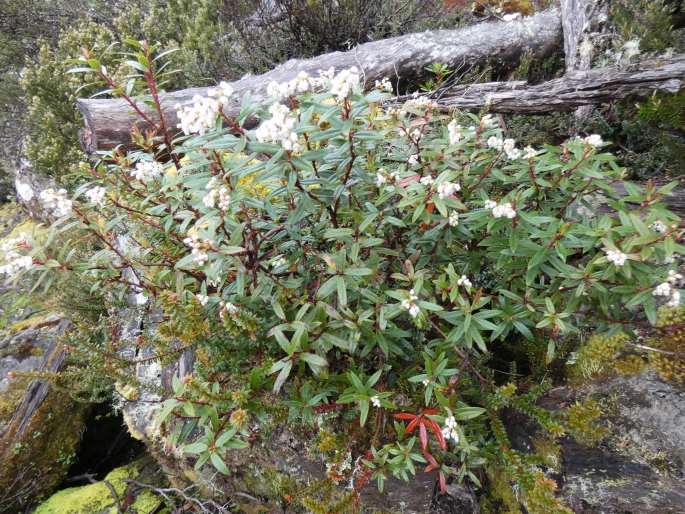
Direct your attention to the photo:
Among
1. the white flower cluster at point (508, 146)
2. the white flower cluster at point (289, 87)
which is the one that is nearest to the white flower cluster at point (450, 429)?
the white flower cluster at point (508, 146)

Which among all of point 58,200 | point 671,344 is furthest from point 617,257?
point 58,200

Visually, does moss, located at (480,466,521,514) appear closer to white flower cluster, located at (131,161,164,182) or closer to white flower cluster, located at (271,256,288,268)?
white flower cluster, located at (271,256,288,268)

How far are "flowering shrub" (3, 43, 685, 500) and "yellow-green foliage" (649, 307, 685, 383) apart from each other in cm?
27

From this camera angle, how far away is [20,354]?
4004mm

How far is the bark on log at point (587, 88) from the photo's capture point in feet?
8.50

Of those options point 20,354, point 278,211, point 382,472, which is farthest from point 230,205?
point 20,354

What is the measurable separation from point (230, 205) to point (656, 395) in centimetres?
204

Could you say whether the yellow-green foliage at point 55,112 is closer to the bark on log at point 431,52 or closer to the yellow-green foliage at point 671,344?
the bark on log at point 431,52

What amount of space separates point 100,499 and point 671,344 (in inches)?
145

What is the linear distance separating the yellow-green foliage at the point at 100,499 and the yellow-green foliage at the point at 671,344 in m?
3.14

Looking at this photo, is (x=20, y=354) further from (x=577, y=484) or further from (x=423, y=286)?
(x=577, y=484)

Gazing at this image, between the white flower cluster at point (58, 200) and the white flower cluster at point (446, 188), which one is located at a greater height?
the white flower cluster at point (58, 200)

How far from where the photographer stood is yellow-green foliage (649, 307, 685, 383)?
1.87 metres

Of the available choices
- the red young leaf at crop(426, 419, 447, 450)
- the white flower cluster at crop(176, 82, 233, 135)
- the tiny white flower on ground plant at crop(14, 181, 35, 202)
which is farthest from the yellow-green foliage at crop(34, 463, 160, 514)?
the tiny white flower on ground plant at crop(14, 181, 35, 202)
